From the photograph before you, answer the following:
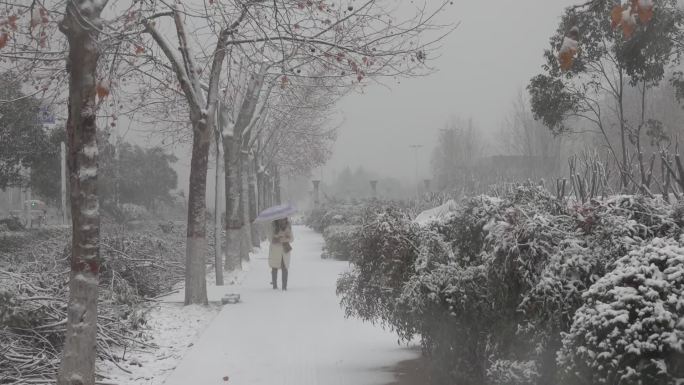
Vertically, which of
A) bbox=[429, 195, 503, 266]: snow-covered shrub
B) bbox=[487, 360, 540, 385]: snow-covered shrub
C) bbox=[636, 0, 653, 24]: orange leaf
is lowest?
bbox=[487, 360, 540, 385]: snow-covered shrub

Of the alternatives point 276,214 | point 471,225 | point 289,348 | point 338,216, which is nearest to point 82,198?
point 471,225

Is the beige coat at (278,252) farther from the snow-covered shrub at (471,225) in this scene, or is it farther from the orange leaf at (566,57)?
the orange leaf at (566,57)

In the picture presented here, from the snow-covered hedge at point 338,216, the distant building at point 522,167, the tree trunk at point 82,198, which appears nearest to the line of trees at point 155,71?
the tree trunk at point 82,198

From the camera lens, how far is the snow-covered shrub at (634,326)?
3094mm

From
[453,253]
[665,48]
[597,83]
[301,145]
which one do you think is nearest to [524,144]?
[301,145]

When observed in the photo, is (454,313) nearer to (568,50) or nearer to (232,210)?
(568,50)

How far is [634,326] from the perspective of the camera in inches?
124

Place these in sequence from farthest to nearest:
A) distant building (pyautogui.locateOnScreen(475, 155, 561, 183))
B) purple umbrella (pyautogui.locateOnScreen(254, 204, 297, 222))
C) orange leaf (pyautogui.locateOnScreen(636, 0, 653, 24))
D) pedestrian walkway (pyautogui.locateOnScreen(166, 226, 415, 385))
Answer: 1. distant building (pyautogui.locateOnScreen(475, 155, 561, 183))
2. purple umbrella (pyautogui.locateOnScreen(254, 204, 297, 222))
3. pedestrian walkway (pyautogui.locateOnScreen(166, 226, 415, 385))
4. orange leaf (pyautogui.locateOnScreen(636, 0, 653, 24))

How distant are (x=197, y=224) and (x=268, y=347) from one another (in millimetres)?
3707

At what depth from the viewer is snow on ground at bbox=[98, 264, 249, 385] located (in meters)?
7.02

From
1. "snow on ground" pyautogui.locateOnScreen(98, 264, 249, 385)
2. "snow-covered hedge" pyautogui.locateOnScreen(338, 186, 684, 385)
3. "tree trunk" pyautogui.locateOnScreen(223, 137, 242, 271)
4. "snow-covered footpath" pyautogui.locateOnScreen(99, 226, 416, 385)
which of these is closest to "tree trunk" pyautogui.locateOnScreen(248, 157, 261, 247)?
"tree trunk" pyautogui.locateOnScreen(223, 137, 242, 271)

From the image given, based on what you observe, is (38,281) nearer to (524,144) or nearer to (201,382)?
(201,382)

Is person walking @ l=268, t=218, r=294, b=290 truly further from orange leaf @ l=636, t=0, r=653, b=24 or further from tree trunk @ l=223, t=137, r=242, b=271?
orange leaf @ l=636, t=0, r=653, b=24

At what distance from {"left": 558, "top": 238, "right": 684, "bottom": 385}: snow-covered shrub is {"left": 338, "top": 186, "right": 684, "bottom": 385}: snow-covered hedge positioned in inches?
0.6
